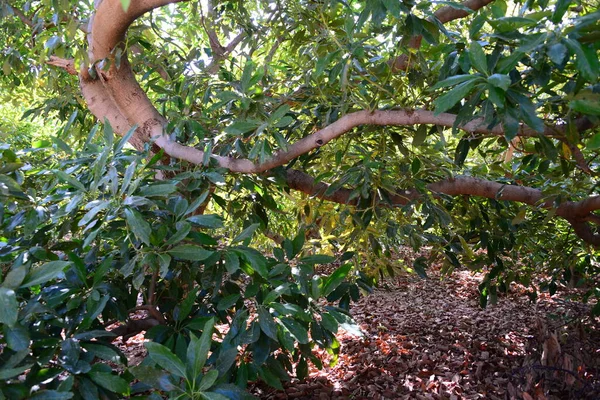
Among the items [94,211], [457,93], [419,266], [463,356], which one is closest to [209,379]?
[94,211]

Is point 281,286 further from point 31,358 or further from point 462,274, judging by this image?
point 462,274

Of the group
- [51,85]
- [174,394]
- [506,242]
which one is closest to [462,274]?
[506,242]

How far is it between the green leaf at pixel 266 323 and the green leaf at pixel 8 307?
59 centimetres

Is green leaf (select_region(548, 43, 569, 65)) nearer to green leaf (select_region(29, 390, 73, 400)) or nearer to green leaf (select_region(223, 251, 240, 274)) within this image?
green leaf (select_region(223, 251, 240, 274))

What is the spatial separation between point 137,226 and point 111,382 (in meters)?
0.36

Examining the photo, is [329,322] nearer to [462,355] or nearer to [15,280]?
[15,280]

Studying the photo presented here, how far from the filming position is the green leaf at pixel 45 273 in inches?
41.8

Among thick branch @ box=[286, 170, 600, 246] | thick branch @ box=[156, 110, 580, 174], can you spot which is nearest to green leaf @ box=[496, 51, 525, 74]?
thick branch @ box=[156, 110, 580, 174]

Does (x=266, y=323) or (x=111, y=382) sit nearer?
(x=111, y=382)

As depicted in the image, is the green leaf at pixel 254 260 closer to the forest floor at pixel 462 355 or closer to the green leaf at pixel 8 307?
the green leaf at pixel 8 307

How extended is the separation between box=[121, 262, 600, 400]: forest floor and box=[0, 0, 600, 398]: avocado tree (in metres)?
0.48

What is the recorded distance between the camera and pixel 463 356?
3.45 m

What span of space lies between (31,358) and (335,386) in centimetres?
225

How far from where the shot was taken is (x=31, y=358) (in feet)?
3.70
